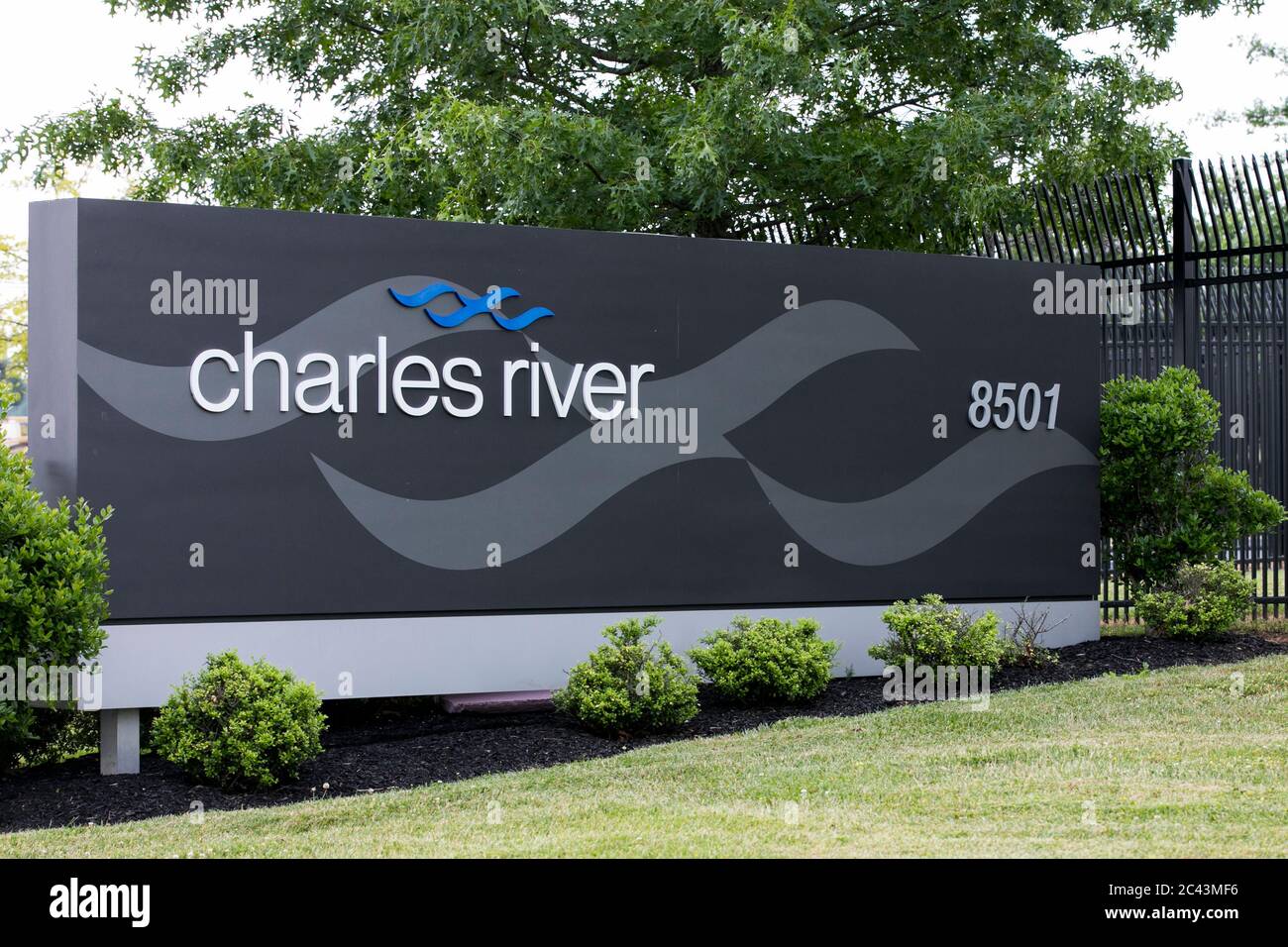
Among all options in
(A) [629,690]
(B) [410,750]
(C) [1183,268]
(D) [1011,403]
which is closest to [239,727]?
(B) [410,750]

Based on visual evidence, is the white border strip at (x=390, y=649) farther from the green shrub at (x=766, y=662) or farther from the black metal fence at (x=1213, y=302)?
the black metal fence at (x=1213, y=302)

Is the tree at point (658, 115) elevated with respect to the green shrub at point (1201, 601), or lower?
elevated

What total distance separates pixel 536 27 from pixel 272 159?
3.42 metres

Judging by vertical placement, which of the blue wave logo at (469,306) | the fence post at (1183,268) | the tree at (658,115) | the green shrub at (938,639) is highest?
the tree at (658,115)

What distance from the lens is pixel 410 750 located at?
8141mm

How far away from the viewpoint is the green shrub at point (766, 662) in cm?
892

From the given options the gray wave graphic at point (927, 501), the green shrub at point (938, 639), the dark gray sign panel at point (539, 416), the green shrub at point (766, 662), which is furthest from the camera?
the gray wave graphic at point (927, 501)

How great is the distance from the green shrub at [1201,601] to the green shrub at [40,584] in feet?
26.8

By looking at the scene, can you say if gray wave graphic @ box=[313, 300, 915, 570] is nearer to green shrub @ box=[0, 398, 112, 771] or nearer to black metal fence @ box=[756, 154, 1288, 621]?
green shrub @ box=[0, 398, 112, 771]

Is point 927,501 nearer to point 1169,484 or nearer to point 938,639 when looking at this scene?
point 938,639

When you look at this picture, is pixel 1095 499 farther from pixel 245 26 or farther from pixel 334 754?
pixel 245 26

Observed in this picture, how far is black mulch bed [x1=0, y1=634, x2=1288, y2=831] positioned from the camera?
7.12 metres

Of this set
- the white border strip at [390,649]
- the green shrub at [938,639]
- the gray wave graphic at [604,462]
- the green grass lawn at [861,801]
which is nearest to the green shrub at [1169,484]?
the gray wave graphic at [604,462]

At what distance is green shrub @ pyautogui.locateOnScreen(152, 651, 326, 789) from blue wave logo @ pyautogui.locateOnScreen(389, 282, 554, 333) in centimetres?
267
